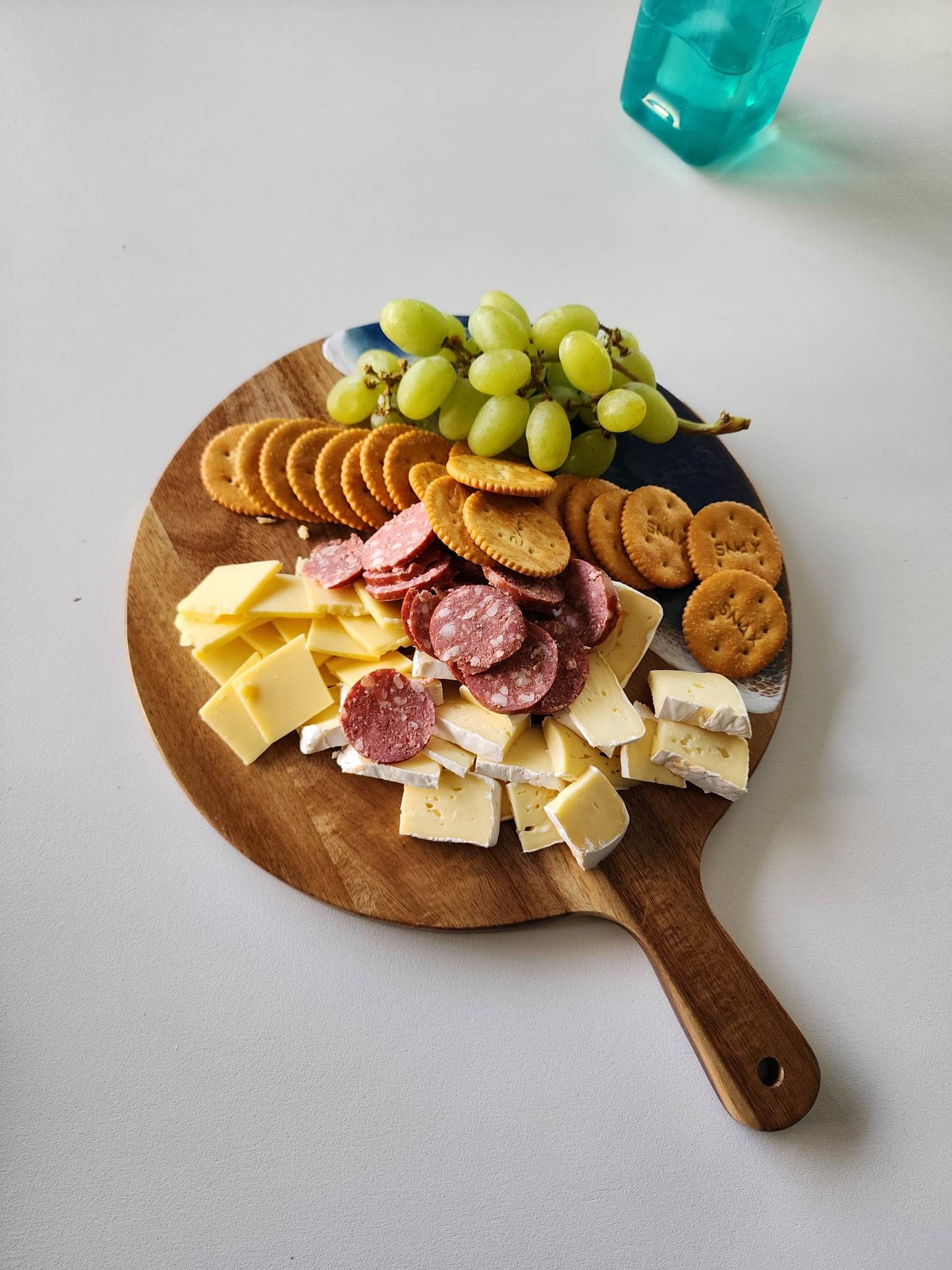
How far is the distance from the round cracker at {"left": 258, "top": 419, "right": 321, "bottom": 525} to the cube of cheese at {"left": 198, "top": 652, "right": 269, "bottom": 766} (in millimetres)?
301

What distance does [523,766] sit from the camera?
1253mm

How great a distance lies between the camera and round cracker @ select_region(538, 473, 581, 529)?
142cm

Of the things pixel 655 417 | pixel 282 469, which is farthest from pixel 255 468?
pixel 655 417

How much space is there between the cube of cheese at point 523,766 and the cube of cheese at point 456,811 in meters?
0.02

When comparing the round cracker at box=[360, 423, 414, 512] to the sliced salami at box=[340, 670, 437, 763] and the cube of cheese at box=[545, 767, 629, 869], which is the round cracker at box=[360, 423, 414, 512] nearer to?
the sliced salami at box=[340, 670, 437, 763]

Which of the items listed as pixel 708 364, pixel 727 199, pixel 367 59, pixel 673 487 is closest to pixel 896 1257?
pixel 673 487

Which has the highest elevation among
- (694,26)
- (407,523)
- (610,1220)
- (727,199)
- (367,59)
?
(367,59)

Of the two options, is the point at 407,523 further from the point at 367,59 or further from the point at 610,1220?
the point at 367,59

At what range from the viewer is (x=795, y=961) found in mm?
1269

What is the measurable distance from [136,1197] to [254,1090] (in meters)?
0.16

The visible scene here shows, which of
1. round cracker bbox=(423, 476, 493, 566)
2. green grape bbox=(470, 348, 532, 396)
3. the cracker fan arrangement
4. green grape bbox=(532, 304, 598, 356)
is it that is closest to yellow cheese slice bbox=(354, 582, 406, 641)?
the cracker fan arrangement

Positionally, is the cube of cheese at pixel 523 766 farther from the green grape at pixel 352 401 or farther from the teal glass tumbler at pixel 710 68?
the teal glass tumbler at pixel 710 68

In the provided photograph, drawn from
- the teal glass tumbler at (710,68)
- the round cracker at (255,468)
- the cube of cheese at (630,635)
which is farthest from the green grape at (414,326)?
the teal glass tumbler at (710,68)

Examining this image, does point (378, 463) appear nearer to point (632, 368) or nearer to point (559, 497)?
point (559, 497)
